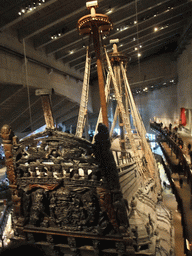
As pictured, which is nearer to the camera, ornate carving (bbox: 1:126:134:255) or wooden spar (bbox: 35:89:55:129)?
ornate carving (bbox: 1:126:134:255)

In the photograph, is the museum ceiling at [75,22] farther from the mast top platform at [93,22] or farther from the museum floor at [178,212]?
the museum floor at [178,212]

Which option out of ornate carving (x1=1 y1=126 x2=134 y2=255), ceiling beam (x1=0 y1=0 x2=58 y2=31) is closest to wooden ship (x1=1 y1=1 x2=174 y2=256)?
ornate carving (x1=1 y1=126 x2=134 y2=255)

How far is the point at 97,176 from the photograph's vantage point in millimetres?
1887

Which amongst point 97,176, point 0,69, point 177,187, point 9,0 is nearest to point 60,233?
point 97,176

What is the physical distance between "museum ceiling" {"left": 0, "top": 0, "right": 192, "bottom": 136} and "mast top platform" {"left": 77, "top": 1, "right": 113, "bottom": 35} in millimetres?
458

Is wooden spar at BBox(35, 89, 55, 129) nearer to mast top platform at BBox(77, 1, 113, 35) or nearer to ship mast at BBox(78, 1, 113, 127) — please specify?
ship mast at BBox(78, 1, 113, 127)

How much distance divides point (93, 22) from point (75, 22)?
344 cm

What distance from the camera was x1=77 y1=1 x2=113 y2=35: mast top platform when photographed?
168 inches

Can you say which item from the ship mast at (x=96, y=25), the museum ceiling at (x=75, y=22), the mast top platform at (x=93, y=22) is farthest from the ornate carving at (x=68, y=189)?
the museum ceiling at (x=75, y=22)

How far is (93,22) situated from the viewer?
14.5ft

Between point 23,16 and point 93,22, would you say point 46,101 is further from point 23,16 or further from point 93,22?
point 23,16

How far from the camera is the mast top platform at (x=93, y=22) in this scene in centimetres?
426

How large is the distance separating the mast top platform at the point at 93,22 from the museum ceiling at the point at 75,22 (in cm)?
46

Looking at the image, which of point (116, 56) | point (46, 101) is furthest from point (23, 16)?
point (46, 101)
